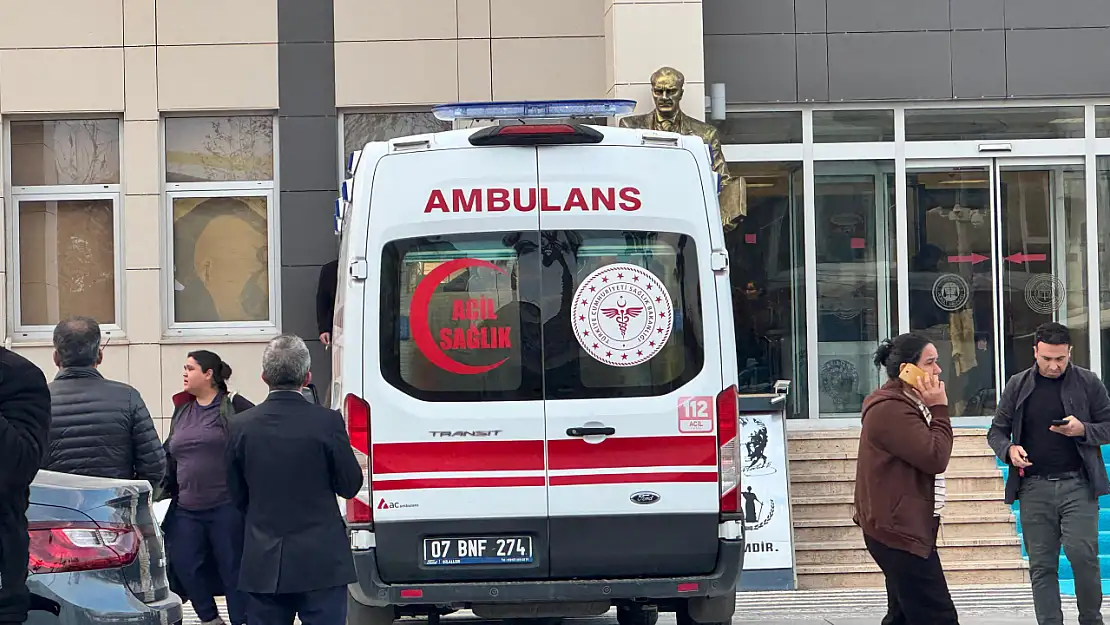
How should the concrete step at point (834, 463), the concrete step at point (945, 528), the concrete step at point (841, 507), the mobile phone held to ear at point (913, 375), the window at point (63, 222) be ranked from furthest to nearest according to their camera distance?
the window at point (63, 222) → the concrete step at point (834, 463) → the concrete step at point (841, 507) → the concrete step at point (945, 528) → the mobile phone held to ear at point (913, 375)

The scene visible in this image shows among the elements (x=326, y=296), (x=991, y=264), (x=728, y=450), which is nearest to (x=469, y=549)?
(x=728, y=450)

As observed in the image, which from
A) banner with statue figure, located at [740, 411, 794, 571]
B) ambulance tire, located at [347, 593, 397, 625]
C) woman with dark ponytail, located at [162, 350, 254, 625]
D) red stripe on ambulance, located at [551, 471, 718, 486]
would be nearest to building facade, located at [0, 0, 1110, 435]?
banner with statue figure, located at [740, 411, 794, 571]

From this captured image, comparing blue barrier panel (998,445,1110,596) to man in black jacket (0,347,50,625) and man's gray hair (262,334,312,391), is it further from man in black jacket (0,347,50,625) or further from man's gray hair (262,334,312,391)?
man in black jacket (0,347,50,625)

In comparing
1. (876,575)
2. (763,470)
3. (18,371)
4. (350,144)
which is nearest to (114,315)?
(350,144)

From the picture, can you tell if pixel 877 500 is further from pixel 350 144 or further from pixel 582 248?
pixel 350 144

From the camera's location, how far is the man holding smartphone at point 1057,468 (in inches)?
316

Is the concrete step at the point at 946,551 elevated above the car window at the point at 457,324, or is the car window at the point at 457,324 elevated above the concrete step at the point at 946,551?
the car window at the point at 457,324

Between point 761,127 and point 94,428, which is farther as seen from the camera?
point 761,127

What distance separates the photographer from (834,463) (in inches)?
466

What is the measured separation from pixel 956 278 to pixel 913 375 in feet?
23.2

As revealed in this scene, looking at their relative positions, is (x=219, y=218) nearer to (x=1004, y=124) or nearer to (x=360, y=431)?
(x=360, y=431)

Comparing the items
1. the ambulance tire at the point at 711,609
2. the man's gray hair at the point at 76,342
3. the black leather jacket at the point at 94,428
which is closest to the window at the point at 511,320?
the ambulance tire at the point at 711,609

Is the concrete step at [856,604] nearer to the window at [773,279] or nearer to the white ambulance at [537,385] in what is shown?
the white ambulance at [537,385]

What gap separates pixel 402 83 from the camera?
13344 millimetres
